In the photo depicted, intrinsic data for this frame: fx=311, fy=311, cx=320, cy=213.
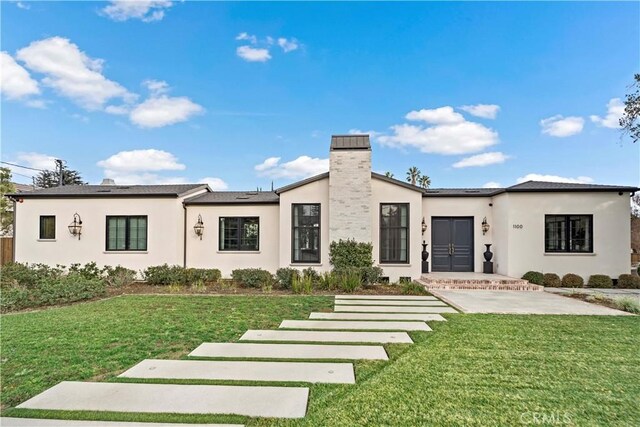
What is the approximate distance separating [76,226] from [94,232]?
0.64 metres

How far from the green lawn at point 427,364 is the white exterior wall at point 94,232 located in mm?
5127

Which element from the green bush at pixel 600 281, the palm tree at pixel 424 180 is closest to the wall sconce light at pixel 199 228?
the green bush at pixel 600 281

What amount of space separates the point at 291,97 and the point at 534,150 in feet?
38.4

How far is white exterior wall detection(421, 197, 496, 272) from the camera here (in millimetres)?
12109

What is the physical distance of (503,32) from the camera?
11.0m

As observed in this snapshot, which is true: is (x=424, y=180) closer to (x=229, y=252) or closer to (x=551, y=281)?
(x=551, y=281)

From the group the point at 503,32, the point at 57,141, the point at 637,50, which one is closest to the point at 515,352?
the point at 637,50

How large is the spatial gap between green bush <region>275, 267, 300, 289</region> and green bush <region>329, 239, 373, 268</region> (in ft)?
4.67

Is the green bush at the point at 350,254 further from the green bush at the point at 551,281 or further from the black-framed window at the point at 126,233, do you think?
the black-framed window at the point at 126,233

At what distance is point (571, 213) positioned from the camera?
10.9 meters

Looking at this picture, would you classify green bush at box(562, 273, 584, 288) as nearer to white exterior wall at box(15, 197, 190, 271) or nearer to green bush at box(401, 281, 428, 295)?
green bush at box(401, 281, 428, 295)

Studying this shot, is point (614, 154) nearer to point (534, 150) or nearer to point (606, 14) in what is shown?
point (534, 150)

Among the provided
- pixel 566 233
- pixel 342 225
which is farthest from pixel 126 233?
pixel 566 233

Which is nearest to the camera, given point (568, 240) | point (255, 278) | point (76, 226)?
point (255, 278)
